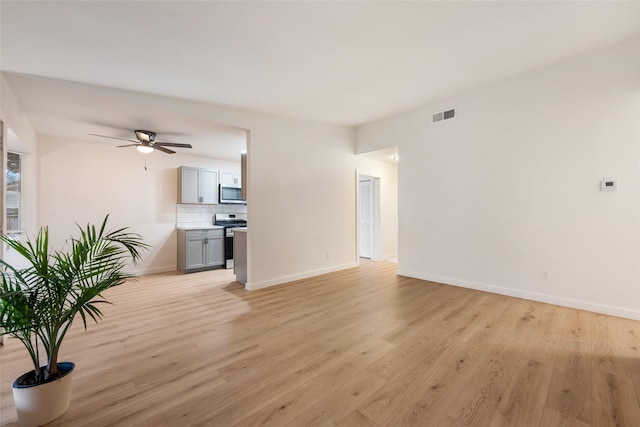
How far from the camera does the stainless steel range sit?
572cm

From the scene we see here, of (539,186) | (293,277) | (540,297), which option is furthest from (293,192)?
(540,297)

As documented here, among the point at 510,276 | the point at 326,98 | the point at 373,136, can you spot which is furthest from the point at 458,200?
the point at 326,98

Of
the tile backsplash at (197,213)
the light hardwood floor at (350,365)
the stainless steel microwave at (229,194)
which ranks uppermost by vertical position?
the stainless steel microwave at (229,194)

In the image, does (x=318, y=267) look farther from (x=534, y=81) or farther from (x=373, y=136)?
(x=534, y=81)

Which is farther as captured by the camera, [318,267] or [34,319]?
[318,267]

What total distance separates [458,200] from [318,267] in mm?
2628

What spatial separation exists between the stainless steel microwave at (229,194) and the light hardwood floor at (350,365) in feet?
10.1

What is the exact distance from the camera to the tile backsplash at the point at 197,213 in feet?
19.0

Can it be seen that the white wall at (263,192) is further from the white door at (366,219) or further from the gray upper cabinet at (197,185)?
the white door at (366,219)

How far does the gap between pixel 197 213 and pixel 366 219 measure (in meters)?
4.02

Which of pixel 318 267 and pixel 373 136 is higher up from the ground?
pixel 373 136

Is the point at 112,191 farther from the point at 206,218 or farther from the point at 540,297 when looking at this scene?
the point at 540,297

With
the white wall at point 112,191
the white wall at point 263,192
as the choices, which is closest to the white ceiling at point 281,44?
the white wall at point 263,192

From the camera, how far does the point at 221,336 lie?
253 centimetres
